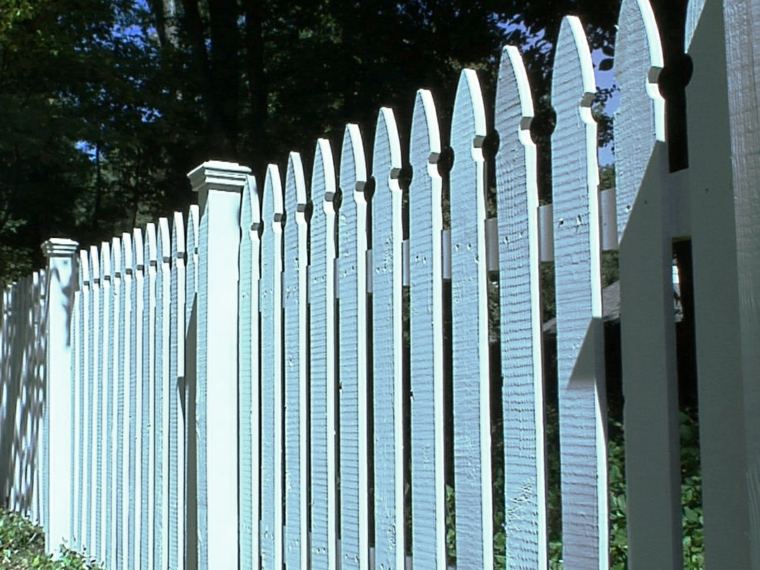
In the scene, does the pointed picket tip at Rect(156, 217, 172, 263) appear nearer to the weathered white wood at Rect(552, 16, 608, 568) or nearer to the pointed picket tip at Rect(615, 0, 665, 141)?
the weathered white wood at Rect(552, 16, 608, 568)

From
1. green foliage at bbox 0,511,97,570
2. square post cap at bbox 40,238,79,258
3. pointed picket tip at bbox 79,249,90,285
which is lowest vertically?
green foliage at bbox 0,511,97,570

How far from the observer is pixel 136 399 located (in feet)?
14.5

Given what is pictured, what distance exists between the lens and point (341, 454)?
2.73 metres

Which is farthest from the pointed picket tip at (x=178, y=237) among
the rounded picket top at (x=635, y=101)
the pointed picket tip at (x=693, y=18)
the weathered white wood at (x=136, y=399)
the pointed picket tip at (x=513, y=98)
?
the pointed picket tip at (x=693, y=18)

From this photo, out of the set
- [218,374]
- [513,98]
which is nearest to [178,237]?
[218,374]

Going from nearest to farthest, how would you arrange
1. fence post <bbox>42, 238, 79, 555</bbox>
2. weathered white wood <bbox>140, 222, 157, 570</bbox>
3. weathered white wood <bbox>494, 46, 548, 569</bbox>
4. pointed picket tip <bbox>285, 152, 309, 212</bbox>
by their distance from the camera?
1. weathered white wood <bbox>494, 46, 548, 569</bbox>
2. pointed picket tip <bbox>285, 152, 309, 212</bbox>
3. weathered white wood <bbox>140, 222, 157, 570</bbox>
4. fence post <bbox>42, 238, 79, 555</bbox>

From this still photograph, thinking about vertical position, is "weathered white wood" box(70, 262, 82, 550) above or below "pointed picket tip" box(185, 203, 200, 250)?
below

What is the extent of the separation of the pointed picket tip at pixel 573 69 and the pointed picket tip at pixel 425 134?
442 mm

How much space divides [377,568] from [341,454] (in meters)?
0.34

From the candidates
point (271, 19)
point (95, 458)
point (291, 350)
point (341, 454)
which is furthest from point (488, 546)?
point (271, 19)

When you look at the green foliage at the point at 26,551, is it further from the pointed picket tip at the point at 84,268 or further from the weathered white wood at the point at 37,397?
the pointed picket tip at the point at 84,268

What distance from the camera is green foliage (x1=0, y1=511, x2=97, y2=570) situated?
502cm

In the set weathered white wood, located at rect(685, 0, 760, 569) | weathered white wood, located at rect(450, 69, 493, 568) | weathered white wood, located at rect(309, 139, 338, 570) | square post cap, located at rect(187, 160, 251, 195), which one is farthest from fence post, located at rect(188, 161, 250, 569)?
weathered white wood, located at rect(685, 0, 760, 569)

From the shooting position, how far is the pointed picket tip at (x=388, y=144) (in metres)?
2.52
